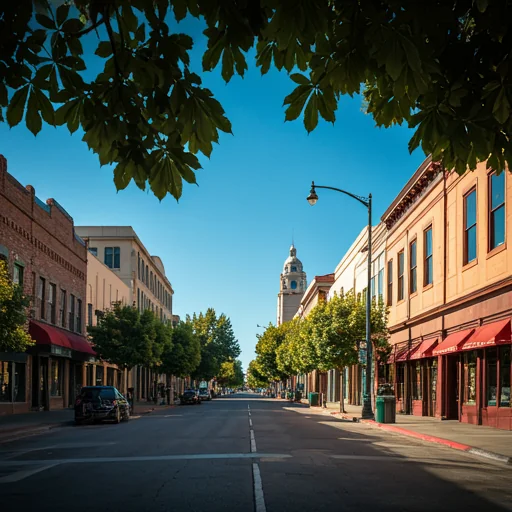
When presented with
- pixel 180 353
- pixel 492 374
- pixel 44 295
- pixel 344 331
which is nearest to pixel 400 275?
pixel 344 331

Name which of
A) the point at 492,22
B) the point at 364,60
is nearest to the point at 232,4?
the point at 364,60

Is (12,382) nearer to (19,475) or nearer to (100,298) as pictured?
(100,298)

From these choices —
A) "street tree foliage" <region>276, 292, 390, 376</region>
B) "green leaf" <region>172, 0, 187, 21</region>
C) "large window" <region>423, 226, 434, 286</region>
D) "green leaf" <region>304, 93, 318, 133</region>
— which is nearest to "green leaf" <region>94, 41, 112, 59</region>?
"green leaf" <region>172, 0, 187, 21</region>

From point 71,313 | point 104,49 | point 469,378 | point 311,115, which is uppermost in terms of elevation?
point 104,49

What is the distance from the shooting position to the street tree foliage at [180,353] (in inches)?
2549

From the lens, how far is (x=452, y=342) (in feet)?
97.5

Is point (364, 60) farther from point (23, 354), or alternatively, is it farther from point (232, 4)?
point (23, 354)

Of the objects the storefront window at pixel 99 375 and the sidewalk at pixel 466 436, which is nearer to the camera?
the sidewalk at pixel 466 436

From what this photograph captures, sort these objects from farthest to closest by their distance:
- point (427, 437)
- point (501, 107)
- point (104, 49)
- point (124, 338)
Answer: point (124, 338), point (427, 437), point (501, 107), point (104, 49)

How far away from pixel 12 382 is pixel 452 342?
1969 centimetres

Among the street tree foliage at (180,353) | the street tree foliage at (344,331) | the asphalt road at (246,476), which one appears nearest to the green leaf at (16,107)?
the asphalt road at (246,476)

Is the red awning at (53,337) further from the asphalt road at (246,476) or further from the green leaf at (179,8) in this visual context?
the green leaf at (179,8)

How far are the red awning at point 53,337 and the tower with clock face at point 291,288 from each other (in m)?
135

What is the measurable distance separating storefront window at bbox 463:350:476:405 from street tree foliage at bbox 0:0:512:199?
23803 millimetres
